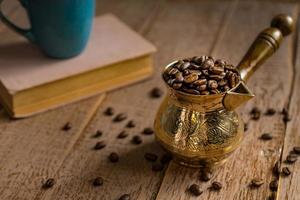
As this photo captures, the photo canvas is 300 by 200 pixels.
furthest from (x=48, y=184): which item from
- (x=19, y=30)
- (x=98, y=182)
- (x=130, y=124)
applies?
(x=19, y=30)

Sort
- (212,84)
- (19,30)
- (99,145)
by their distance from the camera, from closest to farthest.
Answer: (212,84) < (99,145) < (19,30)

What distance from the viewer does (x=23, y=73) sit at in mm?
897

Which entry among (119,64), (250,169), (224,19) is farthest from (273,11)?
(250,169)

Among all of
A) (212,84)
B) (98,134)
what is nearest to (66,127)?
(98,134)

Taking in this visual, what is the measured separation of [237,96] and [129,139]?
0.20 metres

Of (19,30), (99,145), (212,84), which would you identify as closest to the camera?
(212,84)

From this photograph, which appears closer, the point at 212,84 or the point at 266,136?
the point at 212,84

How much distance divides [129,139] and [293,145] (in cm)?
24

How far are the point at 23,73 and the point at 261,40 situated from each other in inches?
14.7

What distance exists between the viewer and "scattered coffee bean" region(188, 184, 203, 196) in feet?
2.39

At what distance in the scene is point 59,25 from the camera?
89cm

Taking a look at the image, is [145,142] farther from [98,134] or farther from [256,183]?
[256,183]

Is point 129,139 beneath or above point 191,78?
beneath

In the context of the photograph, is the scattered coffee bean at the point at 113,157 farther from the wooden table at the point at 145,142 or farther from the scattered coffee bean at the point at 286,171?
the scattered coffee bean at the point at 286,171
